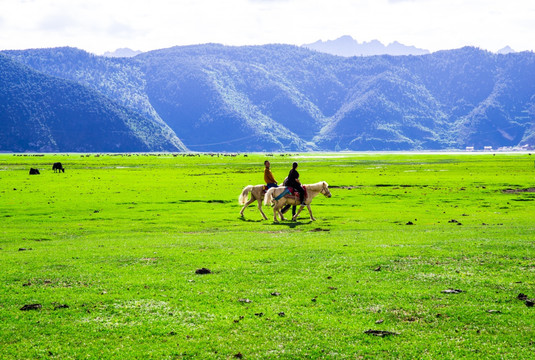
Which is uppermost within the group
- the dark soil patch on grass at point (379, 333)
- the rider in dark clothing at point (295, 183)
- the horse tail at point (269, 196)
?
the rider in dark clothing at point (295, 183)

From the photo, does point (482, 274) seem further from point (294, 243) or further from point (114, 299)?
point (114, 299)

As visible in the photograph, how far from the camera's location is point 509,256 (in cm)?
1878

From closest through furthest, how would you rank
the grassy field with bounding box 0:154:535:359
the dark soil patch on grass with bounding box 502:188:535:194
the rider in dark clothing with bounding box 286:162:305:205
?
the grassy field with bounding box 0:154:535:359
the rider in dark clothing with bounding box 286:162:305:205
the dark soil patch on grass with bounding box 502:188:535:194

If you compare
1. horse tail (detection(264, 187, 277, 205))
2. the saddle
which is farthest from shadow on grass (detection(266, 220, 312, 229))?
the saddle

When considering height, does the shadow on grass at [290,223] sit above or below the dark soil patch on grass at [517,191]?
below

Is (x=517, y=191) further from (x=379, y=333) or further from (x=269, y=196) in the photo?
(x=379, y=333)

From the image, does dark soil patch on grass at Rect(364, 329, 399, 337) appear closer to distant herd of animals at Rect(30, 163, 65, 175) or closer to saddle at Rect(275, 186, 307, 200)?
saddle at Rect(275, 186, 307, 200)

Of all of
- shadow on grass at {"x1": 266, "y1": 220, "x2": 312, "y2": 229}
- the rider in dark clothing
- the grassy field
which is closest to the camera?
the grassy field

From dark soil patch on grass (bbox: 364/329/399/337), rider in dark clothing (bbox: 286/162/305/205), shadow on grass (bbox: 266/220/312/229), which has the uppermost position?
rider in dark clothing (bbox: 286/162/305/205)

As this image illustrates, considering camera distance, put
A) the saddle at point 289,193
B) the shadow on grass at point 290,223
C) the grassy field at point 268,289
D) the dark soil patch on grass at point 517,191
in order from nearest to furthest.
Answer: the grassy field at point 268,289 < the shadow on grass at point 290,223 < the saddle at point 289,193 < the dark soil patch on grass at point 517,191

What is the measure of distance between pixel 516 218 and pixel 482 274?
18177 millimetres

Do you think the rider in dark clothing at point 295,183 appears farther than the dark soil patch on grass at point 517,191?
No

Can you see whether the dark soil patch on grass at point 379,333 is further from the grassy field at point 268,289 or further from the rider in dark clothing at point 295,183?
the rider in dark clothing at point 295,183

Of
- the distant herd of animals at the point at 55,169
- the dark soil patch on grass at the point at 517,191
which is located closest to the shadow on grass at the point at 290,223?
the dark soil patch on grass at the point at 517,191
